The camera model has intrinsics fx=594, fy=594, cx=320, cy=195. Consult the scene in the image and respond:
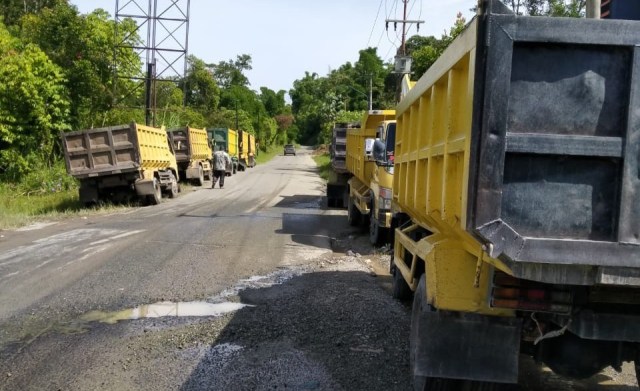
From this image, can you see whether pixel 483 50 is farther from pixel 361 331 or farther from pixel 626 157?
pixel 361 331

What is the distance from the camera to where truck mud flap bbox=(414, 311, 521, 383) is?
11.6ft

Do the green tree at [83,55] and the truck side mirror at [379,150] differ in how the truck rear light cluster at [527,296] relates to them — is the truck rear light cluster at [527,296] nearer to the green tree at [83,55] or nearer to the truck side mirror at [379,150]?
the truck side mirror at [379,150]

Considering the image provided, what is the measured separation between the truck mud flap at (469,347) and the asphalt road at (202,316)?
38.8 inches

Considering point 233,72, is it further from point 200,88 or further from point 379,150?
point 379,150

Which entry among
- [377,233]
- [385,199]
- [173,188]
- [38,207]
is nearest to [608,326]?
[385,199]

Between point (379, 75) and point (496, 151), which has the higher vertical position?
point (379, 75)

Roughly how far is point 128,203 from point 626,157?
58.2 ft

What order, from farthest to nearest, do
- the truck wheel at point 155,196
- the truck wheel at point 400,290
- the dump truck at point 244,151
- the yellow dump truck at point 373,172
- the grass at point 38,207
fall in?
the dump truck at point 244,151
the truck wheel at point 155,196
the grass at point 38,207
the yellow dump truck at point 373,172
the truck wheel at point 400,290

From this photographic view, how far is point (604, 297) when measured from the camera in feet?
10.5

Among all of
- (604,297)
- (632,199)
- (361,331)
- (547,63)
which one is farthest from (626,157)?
(361,331)

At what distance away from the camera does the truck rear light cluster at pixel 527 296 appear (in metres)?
3.15

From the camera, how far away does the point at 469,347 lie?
3.58 meters

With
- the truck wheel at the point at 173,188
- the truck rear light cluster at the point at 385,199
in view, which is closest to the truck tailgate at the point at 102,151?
the truck wheel at the point at 173,188

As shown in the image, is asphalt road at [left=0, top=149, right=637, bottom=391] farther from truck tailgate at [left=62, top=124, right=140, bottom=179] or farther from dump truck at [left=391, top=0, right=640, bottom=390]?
truck tailgate at [left=62, top=124, right=140, bottom=179]
